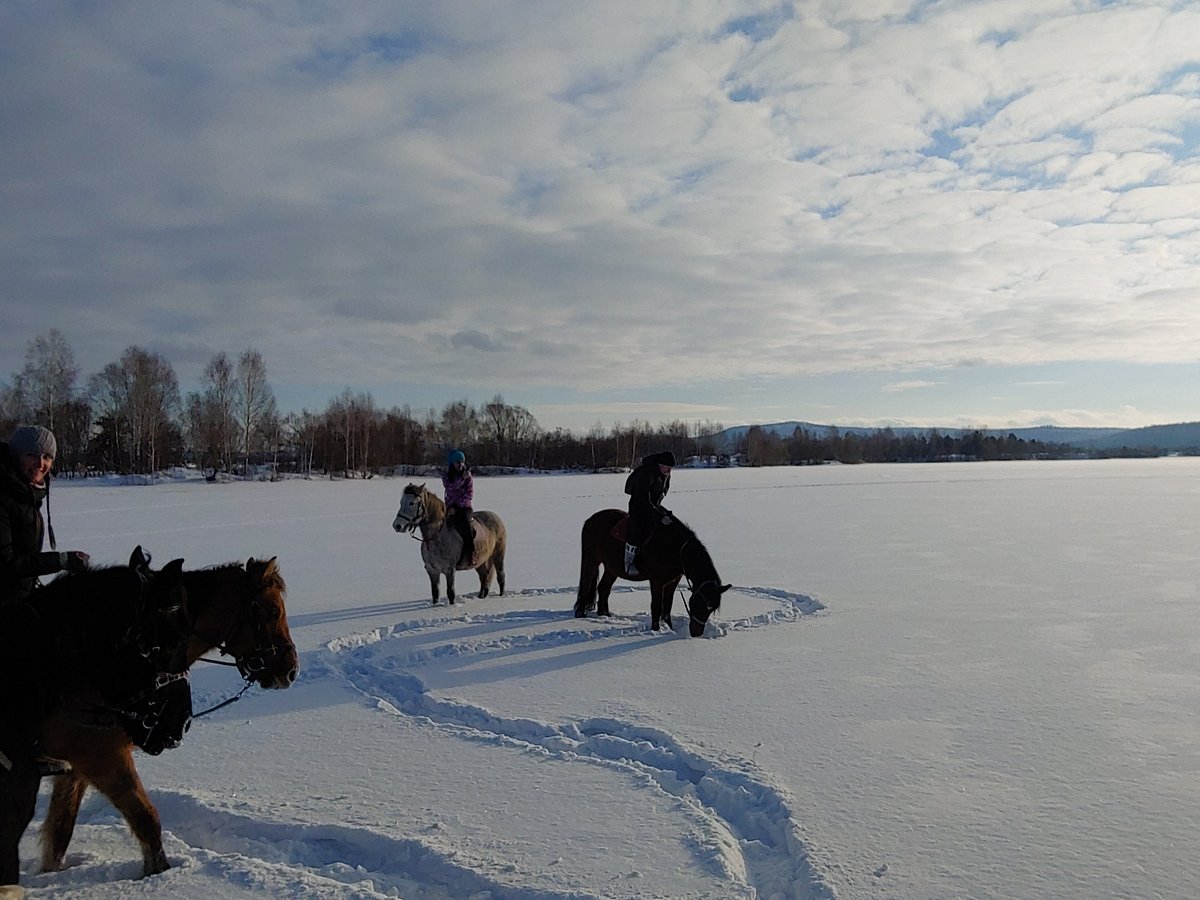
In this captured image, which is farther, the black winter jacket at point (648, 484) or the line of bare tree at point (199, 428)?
the line of bare tree at point (199, 428)

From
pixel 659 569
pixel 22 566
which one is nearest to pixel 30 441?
pixel 22 566

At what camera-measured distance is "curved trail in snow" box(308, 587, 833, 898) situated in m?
3.38

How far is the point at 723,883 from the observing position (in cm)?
314

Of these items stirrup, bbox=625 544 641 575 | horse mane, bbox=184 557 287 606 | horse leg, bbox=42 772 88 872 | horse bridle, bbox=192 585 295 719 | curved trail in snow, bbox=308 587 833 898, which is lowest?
curved trail in snow, bbox=308 587 833 898

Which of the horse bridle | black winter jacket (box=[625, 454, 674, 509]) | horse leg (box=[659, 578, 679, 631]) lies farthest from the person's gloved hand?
horse leg (box=[659, 578, 679, 631])

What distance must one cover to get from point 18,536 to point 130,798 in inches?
45.3

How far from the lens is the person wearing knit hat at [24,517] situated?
308cm

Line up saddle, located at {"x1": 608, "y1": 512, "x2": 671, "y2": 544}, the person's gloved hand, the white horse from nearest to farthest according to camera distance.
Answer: the person's gloved hand → saddle, located at {"x1": 608, "y1": 512, "x2": 671, "y2": 544} → the white horse

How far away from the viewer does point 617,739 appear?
481 centimetres

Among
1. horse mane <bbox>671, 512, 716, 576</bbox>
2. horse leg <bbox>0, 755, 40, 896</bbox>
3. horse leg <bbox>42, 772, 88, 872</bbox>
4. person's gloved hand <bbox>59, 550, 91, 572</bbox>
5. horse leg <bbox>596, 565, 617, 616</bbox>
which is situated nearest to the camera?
horse leg <bbox>0, 755, 40, 896</bbox>

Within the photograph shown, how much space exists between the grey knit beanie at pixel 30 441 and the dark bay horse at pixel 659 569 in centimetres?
558

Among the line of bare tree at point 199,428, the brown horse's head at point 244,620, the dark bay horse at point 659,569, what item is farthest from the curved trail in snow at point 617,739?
the line of bare tree at point 199,428

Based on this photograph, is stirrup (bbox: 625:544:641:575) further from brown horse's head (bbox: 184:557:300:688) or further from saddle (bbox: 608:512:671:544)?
brown horse's head (bbox: 184:557:300:688)

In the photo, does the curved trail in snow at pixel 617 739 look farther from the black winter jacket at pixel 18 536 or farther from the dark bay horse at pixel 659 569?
the black winter jacket at pixel 18 536
